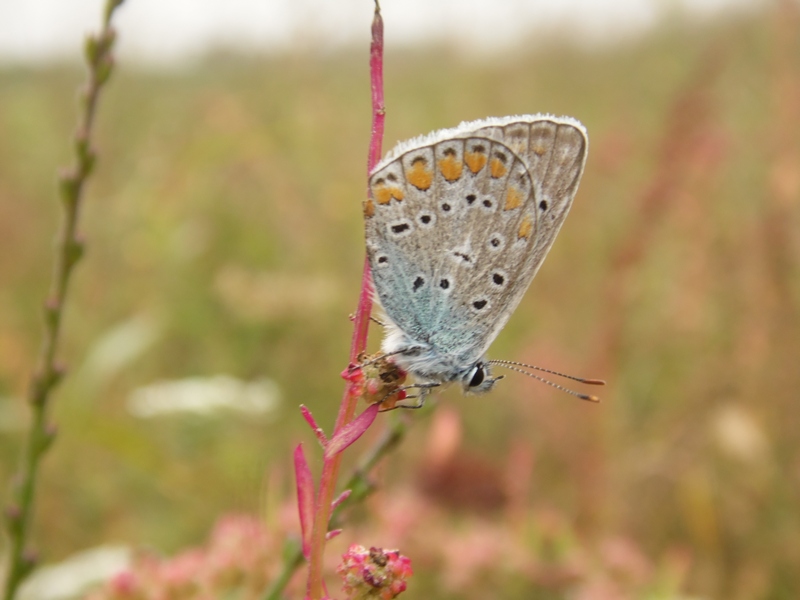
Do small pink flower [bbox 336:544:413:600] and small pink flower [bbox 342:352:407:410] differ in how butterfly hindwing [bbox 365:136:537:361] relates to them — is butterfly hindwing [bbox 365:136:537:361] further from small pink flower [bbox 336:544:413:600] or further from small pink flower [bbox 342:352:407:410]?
small pink flower [bbox 336:544:413:600]

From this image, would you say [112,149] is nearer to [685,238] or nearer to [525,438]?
[525,438]

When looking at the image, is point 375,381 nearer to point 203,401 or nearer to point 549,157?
point 549,157

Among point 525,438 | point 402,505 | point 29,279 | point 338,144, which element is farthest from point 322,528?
point 338,144

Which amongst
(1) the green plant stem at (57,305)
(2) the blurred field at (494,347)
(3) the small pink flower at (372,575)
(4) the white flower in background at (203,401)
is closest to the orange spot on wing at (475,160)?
(2) the blurred field at (494,347)

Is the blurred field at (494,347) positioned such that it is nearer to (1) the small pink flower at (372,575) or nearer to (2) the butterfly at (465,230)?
(2) the butterfly at (465,230)

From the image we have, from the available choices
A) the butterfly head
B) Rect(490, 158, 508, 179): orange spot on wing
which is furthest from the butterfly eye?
Rect(490, 158, 508, 179): orange spot on wing

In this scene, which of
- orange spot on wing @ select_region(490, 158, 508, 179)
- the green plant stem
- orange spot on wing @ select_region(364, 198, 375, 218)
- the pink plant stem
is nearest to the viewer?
the pink plant stem

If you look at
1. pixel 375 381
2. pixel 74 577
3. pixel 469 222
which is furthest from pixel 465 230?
pixel 74 577
